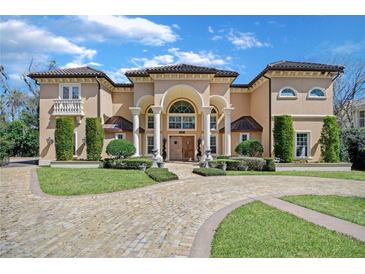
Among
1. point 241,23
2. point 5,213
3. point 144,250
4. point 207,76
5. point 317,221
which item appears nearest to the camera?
point 144,250

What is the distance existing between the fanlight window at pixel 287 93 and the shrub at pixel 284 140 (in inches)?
85.6

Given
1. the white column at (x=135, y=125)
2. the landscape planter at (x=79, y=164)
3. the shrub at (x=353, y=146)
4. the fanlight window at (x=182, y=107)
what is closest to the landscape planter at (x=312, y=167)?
the shrub at (x=353, y=146)

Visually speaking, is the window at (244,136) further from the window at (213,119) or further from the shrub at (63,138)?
the shrub at (63,138)

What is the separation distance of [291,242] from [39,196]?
8256mm

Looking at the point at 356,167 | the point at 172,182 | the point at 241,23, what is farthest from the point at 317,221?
the point at 356,167

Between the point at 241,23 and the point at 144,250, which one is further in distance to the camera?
the point at 241,23

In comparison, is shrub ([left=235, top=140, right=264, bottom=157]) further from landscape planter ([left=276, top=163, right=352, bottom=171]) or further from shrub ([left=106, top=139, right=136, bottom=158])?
shrub ([left=106, top=139, right=136, bottom=158])

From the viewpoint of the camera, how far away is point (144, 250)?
485cm

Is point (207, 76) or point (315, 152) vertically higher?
point (207, 76)

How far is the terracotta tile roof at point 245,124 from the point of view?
21.4 metres

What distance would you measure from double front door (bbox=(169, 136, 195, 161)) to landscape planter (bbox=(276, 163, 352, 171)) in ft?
26.6

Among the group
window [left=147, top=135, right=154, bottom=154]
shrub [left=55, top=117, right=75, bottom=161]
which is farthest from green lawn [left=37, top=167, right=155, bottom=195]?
window [left=147, top=135, right=154, bottom=154]

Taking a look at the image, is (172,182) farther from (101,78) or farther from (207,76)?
(101,78)

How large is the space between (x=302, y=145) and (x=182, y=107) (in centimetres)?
991
